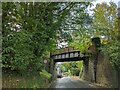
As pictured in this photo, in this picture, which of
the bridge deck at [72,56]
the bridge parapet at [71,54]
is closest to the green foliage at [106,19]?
the bridge parapet at [71,54]

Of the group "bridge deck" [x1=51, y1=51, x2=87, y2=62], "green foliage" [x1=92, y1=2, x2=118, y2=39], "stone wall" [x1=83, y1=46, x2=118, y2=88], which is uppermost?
"green foliage" [x1=92, y1=2, x2=118, y2=39]

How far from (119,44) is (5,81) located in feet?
31.8

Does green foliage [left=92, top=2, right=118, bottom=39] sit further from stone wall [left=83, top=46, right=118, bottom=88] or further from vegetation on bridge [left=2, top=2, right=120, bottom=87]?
stone wall [left=83, top=46, right=118, bottom=88]

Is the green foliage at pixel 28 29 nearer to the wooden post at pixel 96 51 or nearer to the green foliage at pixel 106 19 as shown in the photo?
the green foliage at pixel 106 19

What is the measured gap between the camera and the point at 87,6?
1608cm

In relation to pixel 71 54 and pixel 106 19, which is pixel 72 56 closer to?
pixel 71 54

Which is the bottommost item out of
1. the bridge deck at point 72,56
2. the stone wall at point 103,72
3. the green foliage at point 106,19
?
the stone wall at point 103,72

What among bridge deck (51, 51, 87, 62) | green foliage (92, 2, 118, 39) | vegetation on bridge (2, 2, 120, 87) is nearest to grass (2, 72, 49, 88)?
vegetation on bridge (2, 2, 120, 87)

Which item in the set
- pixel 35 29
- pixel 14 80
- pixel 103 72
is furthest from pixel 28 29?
pixel 103 72

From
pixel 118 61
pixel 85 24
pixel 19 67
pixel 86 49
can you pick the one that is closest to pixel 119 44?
pixel 118 61

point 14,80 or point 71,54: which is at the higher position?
point 71,54

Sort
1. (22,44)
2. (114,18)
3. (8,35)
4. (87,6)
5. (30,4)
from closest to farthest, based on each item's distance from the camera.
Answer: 1. (8,35)
2. (22,44)
3. (30,4)
4. (87,6)
5. (114,18)

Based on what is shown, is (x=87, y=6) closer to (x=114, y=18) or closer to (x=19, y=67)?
(x=114, y=18)

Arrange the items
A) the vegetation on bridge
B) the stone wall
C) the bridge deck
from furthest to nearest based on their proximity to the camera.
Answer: the bridge deck < the stone wall < the vegetation on bridge
